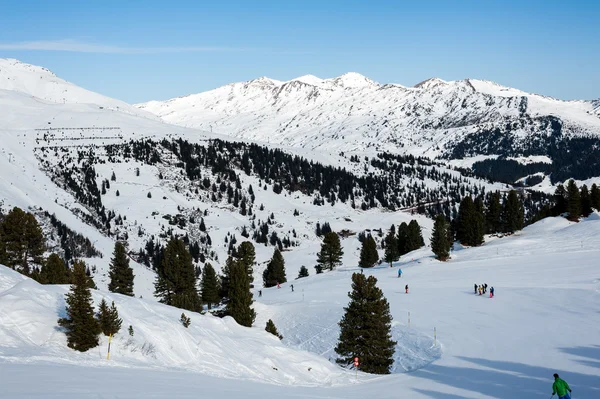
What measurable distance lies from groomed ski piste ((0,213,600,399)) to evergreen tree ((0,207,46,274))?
19491 millimetres

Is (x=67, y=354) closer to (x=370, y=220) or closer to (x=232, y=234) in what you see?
(x=232, y=234)

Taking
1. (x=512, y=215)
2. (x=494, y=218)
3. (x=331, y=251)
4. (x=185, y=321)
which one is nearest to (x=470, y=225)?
(x=512, y=215)

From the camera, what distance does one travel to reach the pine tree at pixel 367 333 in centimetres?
3319

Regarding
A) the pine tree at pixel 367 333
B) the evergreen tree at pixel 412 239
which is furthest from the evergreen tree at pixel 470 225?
the pine tree at pixel 367 333

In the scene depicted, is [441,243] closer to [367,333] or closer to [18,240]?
[367,333]

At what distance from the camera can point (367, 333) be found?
1319 inches

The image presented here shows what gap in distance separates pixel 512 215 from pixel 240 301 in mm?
71411

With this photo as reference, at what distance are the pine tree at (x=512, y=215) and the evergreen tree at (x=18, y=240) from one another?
85.6 m

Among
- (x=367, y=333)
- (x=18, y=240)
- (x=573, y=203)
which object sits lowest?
(x=367, y=333)

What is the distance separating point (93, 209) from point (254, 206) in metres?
61.4

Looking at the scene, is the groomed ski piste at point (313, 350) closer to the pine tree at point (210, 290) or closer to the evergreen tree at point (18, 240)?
the pine tree at point (210, 290)

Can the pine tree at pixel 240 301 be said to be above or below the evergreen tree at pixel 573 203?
below

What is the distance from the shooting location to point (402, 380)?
91.9 feet

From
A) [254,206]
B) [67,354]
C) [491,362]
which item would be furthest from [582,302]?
[254,206]
